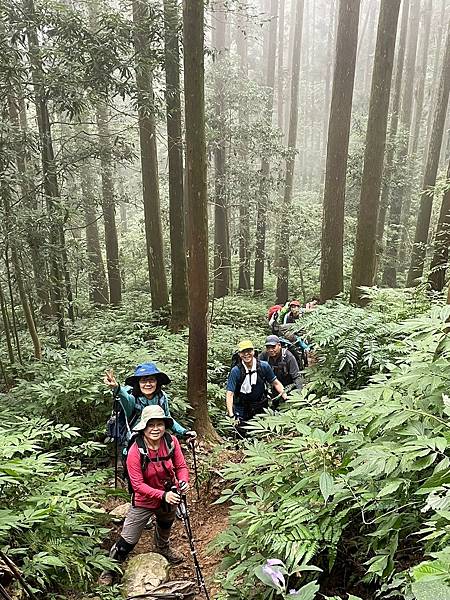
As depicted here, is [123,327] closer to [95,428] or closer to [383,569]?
[95,428]

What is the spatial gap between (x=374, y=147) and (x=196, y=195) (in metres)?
5.70

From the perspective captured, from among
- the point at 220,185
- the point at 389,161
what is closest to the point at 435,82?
the point at 389,161

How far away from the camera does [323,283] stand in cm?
1113

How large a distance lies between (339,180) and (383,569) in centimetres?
938

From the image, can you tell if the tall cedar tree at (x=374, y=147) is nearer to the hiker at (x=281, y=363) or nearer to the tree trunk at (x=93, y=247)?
the hiker at (x=281, y=363)

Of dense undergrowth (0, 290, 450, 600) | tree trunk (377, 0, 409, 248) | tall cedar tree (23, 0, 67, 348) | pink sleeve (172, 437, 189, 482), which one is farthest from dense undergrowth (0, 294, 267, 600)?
tree trunk (377, 0, 409, 248)

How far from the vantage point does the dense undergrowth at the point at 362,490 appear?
2.21 m

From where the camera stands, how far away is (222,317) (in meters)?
14.0

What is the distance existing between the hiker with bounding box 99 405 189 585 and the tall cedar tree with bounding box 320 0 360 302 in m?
7.33

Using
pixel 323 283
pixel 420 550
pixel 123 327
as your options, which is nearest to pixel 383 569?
pixel 420 550

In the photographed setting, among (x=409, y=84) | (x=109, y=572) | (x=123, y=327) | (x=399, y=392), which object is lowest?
(x=123, y=327)

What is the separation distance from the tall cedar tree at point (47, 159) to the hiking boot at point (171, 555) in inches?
220

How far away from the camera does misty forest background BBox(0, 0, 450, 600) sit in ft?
8.81

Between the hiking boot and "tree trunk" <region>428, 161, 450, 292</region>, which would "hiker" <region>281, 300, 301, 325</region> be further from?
the hiking boot
